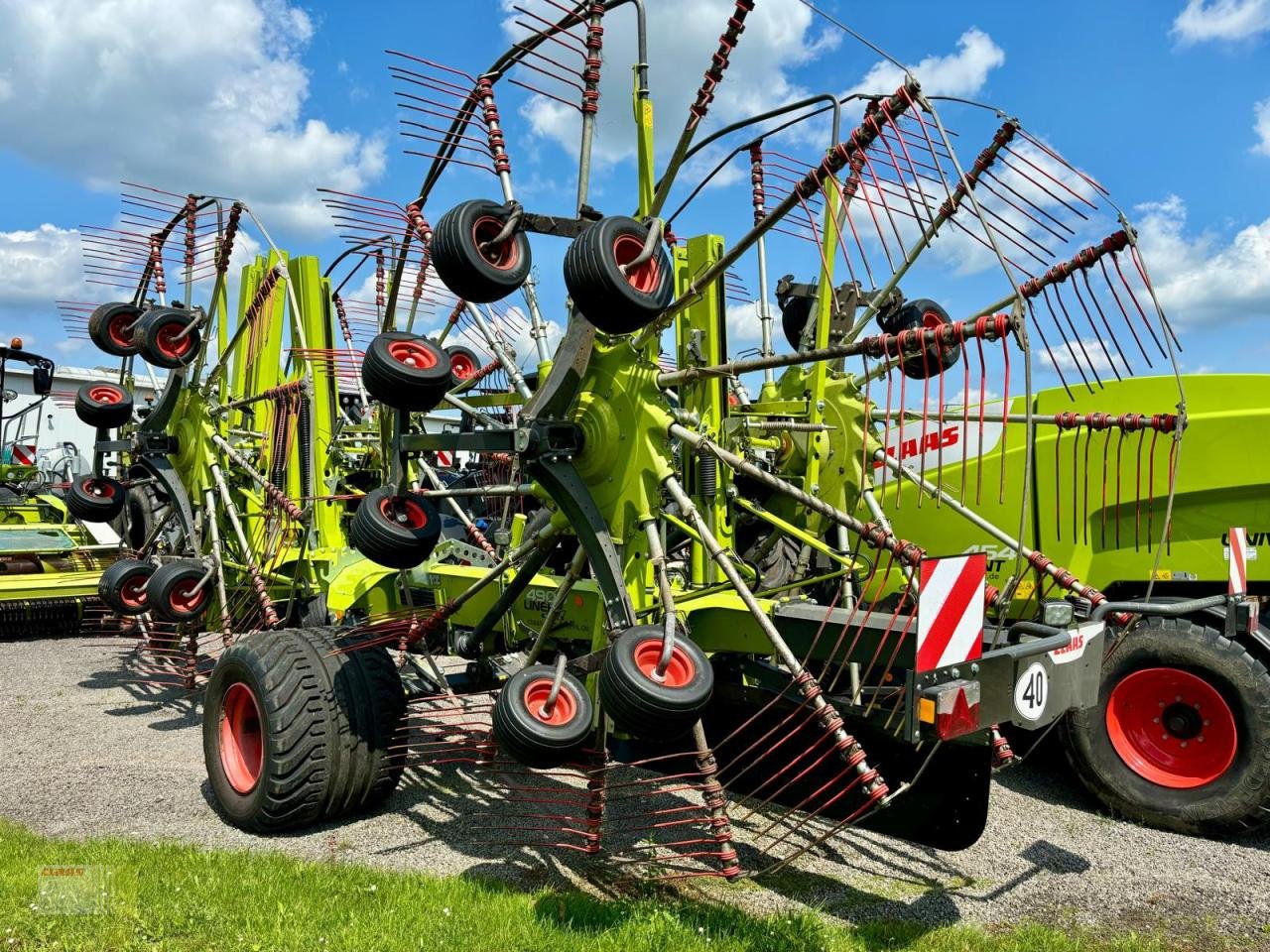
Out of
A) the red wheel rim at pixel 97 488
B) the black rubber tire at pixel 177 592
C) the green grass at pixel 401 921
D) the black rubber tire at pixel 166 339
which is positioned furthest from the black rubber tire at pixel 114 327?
the green grass at pixel 401 921

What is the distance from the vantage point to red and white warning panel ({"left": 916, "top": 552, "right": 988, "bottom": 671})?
307 cm

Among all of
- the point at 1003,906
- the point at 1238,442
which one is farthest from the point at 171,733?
the point at 1238,442

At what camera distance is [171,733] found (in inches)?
256

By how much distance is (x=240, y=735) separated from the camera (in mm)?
4953

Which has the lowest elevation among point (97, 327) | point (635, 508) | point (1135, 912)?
point (1135, 912)

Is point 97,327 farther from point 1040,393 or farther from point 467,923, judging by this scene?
point 1040,393

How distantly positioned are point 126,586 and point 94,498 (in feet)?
4.23

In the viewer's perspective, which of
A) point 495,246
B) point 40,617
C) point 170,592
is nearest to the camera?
point 495,246

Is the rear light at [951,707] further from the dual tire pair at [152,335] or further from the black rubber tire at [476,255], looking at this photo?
→ the dual tire pair at [152,335]

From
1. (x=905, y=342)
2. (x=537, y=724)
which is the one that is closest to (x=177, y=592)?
(x=537, y=724)

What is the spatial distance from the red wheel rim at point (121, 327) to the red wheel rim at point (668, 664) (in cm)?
601

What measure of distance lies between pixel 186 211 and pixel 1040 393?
20.2ft

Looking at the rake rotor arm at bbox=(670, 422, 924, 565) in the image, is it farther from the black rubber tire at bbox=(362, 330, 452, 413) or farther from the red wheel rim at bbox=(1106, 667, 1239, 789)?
the red wheel rim at bbox=(1106, 667, 1239, 789)

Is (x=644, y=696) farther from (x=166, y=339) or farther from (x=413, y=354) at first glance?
(x=166, y=339)
